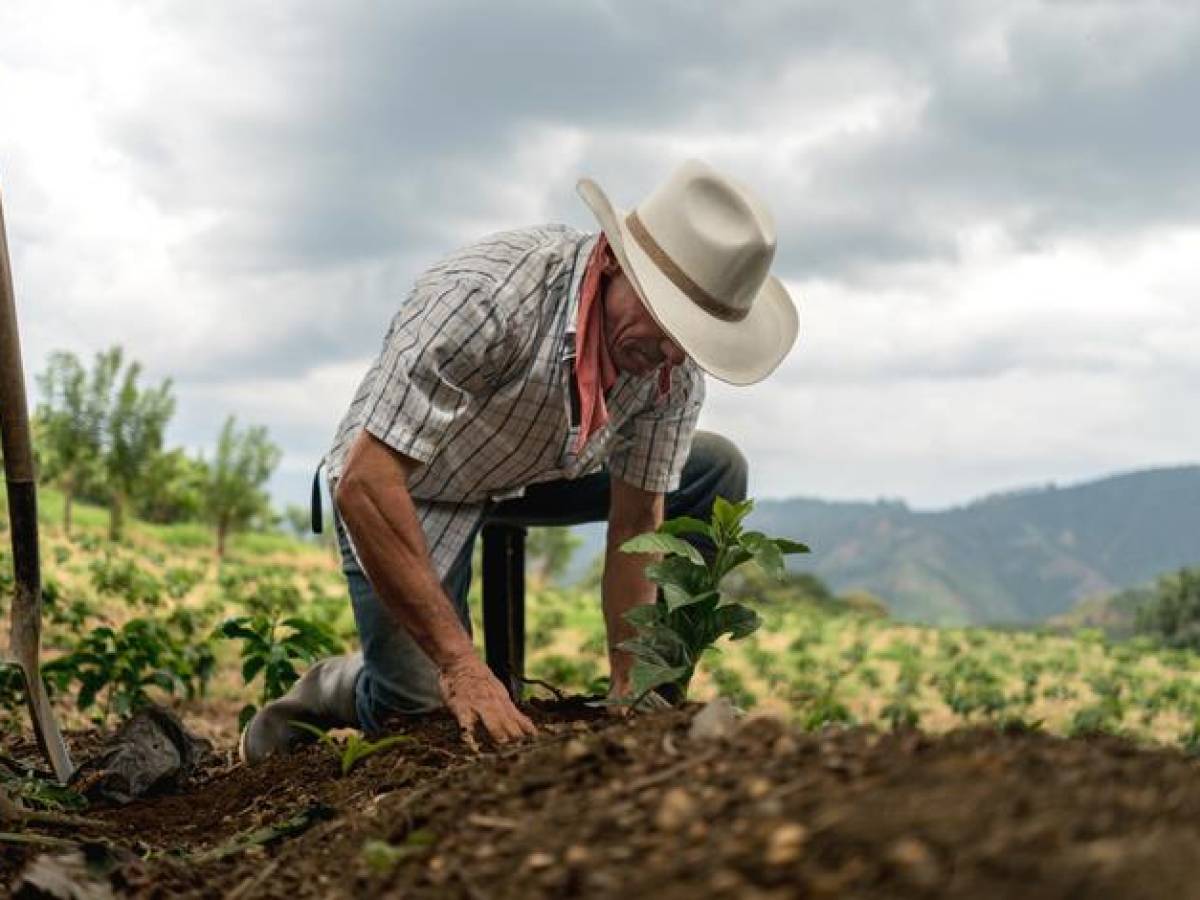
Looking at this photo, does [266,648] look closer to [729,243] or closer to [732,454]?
[732,454]

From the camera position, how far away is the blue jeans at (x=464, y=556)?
431cm

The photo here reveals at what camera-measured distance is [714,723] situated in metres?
2.23

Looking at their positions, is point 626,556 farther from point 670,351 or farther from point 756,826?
point 756,826

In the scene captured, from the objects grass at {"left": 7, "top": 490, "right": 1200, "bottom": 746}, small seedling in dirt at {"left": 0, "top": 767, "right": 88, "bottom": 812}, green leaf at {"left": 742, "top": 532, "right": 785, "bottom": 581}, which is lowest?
grass at {"left": 7, "top": 490, "right": 1200, "bottom": 746}

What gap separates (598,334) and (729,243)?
1.44 feet

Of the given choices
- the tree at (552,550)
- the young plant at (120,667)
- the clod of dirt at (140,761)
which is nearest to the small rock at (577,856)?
the clod of dirt at (140,761)

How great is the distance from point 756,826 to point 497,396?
234 centimetres

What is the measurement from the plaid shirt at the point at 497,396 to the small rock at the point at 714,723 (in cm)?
141

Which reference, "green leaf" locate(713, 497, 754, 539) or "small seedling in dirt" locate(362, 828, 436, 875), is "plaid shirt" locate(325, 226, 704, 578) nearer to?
"green leaf" locate(713, 497, 754, 539)

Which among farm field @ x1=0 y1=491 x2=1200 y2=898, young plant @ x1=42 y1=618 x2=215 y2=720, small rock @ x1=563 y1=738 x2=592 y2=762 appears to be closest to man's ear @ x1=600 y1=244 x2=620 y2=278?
farm field @ x1=0 y1=491 x2=1200 y2=898

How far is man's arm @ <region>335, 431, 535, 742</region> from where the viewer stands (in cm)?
330

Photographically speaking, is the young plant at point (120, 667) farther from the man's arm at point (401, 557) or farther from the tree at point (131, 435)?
the tree at point (131, 435)

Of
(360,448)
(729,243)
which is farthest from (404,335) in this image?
(729,243)

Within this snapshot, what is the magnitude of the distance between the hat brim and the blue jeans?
3.31ft
